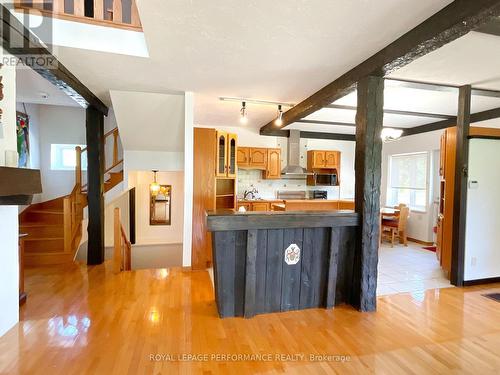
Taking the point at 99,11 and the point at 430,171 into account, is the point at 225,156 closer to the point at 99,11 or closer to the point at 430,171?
the point at 99,11

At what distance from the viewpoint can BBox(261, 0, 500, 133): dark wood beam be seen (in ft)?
5.53

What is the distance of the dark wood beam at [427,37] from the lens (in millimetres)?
1685

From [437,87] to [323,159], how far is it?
3.58m

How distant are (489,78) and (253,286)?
3.82 m

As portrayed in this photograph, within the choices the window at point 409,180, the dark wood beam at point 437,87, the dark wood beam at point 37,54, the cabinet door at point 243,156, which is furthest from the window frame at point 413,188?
the dark wood beam at point 37,54

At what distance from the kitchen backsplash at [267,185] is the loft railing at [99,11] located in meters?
4.35

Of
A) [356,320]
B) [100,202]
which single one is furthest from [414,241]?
[100,202]

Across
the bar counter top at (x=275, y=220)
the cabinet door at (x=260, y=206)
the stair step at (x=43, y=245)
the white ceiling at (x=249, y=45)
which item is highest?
the white ceiling at (x=249, y=45)

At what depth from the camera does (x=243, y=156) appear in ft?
20.4

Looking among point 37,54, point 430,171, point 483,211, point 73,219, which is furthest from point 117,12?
point 430,171

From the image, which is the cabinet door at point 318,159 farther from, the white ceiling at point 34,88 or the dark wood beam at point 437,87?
the white ceiling at point 34,88

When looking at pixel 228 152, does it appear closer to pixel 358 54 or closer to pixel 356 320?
pixel 358 54

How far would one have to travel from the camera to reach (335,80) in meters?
3.15

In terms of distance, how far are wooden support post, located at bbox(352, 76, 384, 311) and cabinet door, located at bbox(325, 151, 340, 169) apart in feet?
→ 13.7
